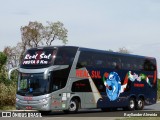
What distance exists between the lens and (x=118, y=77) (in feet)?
90.4

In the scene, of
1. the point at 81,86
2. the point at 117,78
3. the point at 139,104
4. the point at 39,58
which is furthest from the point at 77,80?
the point at 139,104

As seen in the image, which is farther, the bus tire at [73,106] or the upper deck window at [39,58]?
the bus tire at [73,106]

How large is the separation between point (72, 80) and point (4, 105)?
797 cm

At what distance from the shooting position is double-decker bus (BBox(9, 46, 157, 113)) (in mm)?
22547

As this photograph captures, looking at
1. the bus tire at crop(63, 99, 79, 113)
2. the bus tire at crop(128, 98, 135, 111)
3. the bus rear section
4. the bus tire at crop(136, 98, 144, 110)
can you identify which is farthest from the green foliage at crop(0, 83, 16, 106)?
the bus tire at crop(136, 98, 144, 110)

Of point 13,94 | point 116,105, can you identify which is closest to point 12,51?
point 13,94

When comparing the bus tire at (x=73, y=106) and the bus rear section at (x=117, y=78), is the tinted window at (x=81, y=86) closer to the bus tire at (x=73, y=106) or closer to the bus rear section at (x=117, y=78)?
the bus rear section at (x=117, y=78)

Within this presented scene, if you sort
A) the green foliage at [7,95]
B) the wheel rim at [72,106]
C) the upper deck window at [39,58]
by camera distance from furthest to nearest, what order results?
the green foliage at [7,95]
the wheel rim at [72,106]
the upper deck window at [39,58]

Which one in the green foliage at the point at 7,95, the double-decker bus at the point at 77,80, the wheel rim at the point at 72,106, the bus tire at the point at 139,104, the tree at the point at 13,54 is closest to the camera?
the double-decker bus at the point at 77,80

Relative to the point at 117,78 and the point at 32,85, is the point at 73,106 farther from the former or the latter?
the point at 117,78

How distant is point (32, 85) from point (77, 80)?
9.13 ft

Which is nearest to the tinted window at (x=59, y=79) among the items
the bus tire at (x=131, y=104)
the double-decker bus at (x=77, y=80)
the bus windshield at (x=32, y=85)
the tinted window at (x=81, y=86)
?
→ the double-decker bus at (x=77, y=80)

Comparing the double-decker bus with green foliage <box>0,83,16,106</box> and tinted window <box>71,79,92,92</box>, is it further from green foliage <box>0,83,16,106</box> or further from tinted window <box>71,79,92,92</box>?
green foliage <box>0,83,16,106</box>

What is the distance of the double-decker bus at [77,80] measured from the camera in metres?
22.5
